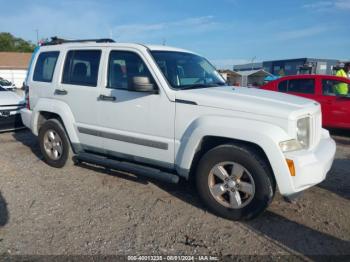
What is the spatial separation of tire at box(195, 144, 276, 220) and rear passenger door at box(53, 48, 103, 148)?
1.89 metres

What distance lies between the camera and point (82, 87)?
500cm

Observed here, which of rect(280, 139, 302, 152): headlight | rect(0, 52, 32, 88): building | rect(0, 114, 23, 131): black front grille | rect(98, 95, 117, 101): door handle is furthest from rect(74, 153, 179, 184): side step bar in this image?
rect(0, 52, 32, 88): building

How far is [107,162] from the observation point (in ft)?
15.9

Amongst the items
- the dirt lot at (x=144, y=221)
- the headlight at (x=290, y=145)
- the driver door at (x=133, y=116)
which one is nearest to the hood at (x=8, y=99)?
the dirt lot at (x=144, y=221)

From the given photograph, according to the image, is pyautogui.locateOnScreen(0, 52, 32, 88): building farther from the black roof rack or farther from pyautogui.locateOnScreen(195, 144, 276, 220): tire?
pyautogui.locateOnScreen(195, 144, 276, 220): tire

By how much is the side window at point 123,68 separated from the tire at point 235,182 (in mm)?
1473

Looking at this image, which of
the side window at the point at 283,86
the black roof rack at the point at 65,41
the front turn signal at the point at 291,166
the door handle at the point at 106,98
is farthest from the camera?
the side window at the point at 283,86

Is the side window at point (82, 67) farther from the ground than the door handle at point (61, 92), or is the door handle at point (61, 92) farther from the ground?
the side window at point (82, 67)

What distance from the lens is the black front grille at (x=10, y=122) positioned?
809 cm

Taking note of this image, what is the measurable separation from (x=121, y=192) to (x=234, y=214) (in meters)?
1.68

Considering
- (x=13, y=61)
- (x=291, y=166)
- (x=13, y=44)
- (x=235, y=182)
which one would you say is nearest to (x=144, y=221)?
(x=235, y=182)

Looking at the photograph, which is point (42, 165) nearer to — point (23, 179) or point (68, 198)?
point (23, 179)

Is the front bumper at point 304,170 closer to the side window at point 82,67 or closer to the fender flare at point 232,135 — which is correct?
the fender flare at point 232,135

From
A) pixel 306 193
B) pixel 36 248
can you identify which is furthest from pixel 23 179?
pixel 306 193
